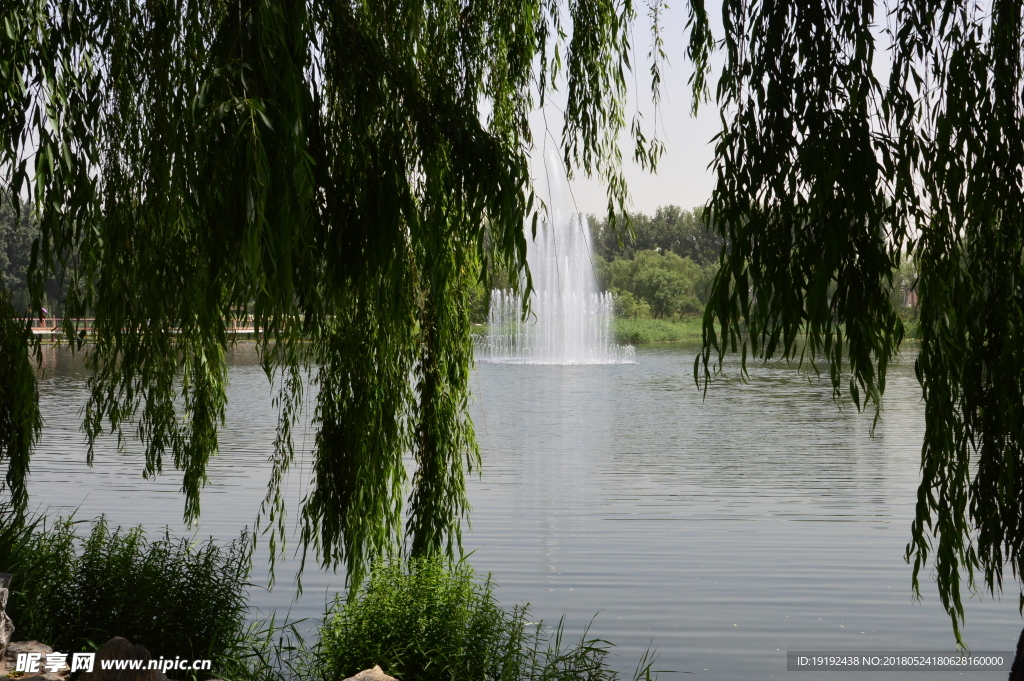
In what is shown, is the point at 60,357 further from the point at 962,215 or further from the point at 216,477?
the point at 962,215

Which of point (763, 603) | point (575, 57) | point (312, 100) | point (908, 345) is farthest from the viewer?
point (908, 345)

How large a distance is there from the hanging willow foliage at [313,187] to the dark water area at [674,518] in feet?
2.08

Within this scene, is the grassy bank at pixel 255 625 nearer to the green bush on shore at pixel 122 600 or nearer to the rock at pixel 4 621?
the green bush on shore at pixel 122 600

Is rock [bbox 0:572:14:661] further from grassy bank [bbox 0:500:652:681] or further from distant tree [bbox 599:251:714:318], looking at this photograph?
distant tree [bbox 599:251:714:318]

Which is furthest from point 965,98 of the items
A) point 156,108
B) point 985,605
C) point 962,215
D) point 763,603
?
point 985,605

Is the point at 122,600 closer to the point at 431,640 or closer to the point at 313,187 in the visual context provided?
the point at 431,640

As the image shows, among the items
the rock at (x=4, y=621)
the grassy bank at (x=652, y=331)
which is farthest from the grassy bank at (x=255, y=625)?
the grassy bank at (x=652, y=331)

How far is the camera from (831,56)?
6.50 ft

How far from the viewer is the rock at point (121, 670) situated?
2770 mm

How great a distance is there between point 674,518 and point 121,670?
4485 millimetres

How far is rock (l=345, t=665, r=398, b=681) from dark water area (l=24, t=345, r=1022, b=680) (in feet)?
3.76

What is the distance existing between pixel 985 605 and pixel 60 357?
69.4 feet

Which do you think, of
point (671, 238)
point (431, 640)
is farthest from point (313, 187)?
point (671, 238)

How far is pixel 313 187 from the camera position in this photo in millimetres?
2129
